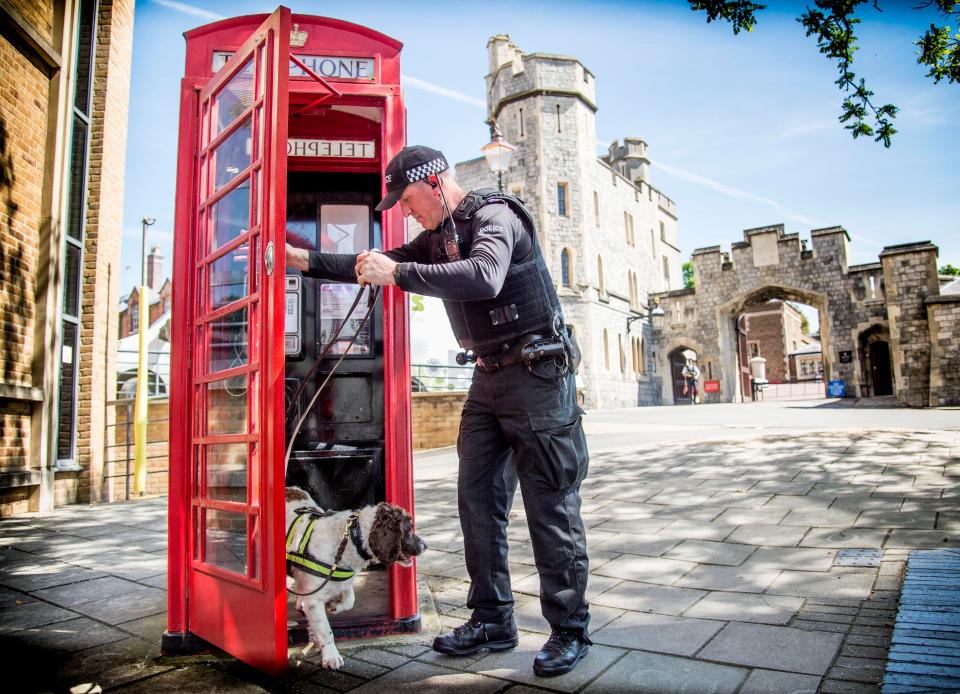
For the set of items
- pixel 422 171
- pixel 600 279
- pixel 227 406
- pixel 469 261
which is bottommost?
pixel 227 406

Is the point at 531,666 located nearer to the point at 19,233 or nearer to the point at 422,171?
the point at 422,171

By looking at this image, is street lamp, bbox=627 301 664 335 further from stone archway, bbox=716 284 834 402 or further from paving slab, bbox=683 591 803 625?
paving slab, bbox=683 591 803 625

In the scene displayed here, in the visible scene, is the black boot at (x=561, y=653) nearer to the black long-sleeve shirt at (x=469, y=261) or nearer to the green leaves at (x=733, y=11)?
the black long-sleeve shirt at (x=469, y=261)

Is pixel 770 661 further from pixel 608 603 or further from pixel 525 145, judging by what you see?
pixel 525 145

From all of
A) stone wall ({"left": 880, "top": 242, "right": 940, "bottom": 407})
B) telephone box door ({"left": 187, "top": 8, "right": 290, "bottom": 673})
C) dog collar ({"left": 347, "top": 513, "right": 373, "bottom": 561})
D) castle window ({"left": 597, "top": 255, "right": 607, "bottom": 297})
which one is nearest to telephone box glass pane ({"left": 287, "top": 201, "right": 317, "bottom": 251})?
→ telephone box door ({"left": 187, "top": 8, "right": 290, "bottom": 673})

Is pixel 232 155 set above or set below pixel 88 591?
above

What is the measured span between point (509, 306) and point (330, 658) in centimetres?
159

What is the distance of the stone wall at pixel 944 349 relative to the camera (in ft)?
53.7

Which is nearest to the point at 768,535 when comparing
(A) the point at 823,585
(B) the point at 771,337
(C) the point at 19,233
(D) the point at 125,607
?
(A) the point at 823,585

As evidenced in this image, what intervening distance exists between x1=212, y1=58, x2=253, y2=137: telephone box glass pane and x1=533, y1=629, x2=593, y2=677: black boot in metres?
2.52

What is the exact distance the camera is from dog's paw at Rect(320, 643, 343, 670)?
244 cm

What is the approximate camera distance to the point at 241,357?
258cm


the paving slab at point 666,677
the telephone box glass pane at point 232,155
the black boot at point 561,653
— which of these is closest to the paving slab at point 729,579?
the paving slab at point 666,677

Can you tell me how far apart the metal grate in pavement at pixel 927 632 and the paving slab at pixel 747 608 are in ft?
1.48
